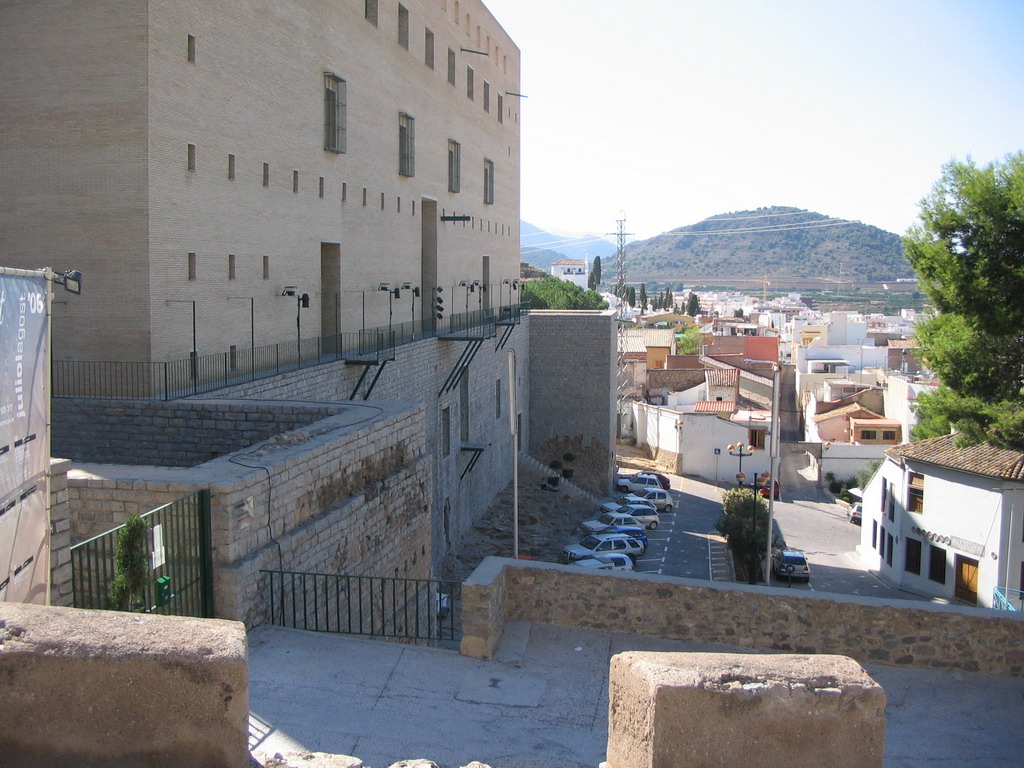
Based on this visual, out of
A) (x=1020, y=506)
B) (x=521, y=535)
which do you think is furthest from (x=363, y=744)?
(x=521, y=535)

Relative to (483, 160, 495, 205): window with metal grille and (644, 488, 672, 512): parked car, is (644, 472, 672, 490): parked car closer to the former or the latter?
(644, 488, 672, 512): parked car

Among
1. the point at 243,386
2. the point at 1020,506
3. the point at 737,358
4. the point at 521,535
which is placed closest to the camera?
the point at 243,386

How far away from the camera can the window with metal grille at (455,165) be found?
2781cm

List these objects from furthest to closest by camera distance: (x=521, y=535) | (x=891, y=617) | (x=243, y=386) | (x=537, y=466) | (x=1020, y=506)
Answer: (x=537, y=466), (x=521, y=535), (x=1020, y=506), (x=243, y=386), (x=891, y=617)

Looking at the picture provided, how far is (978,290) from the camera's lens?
16.4 meters

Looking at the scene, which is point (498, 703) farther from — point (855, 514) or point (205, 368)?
point (855, 514)

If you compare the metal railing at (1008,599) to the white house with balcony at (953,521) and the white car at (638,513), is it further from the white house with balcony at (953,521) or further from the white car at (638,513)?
the white car at (638,513)

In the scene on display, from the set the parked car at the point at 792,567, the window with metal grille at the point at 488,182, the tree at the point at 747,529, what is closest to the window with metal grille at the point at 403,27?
the window with metal grille at the point at 488,182

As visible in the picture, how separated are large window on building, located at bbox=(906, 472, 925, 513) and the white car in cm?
863

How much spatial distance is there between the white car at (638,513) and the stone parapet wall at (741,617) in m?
20.9

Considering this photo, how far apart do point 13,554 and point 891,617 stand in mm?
6729

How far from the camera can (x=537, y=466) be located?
3259 cm

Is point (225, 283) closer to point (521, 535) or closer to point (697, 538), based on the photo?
point (521, 535)

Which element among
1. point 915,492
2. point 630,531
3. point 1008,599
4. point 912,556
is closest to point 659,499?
point 630,531
